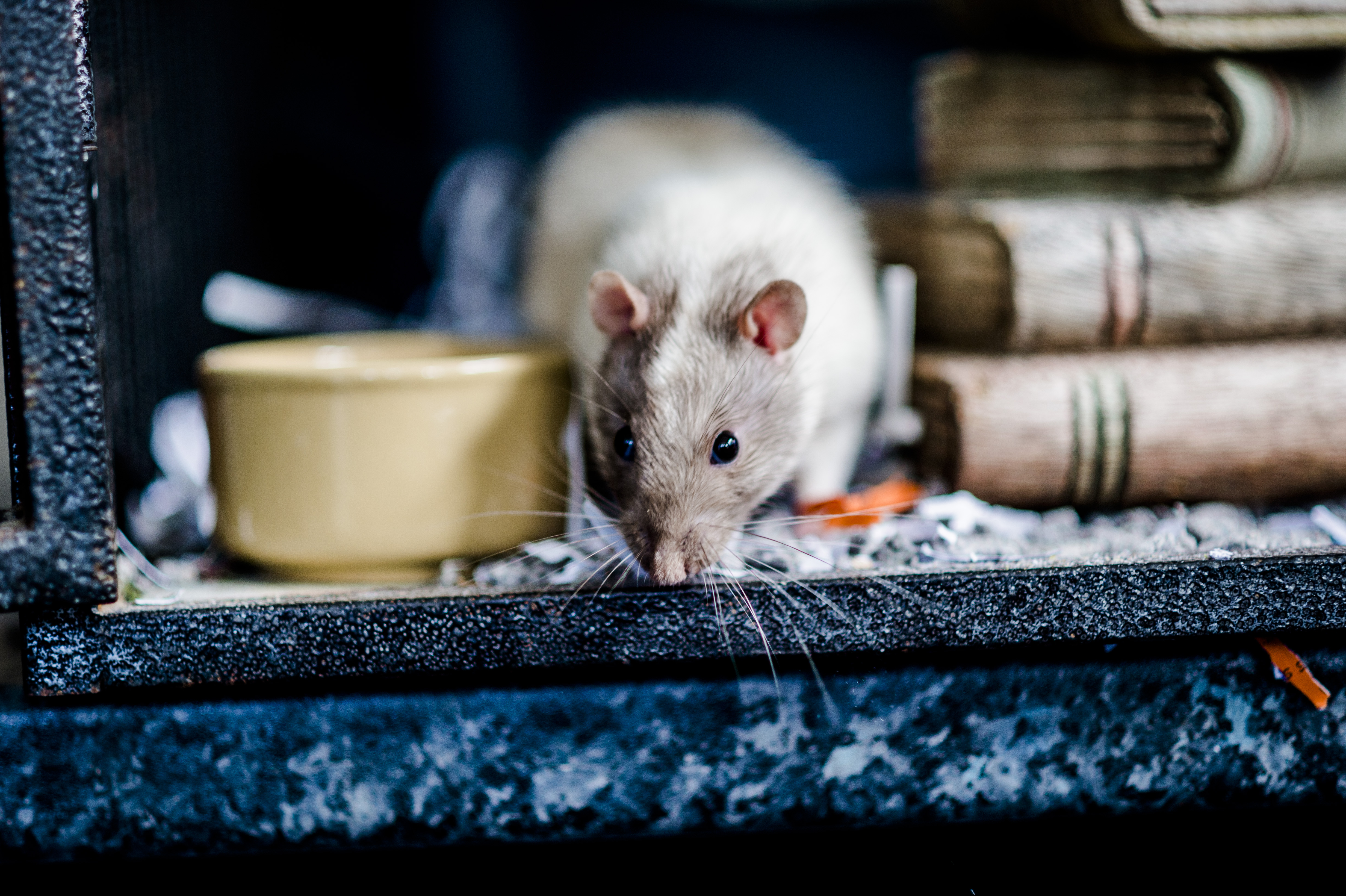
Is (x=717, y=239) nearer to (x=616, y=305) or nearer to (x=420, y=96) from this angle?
(x=616, y=305)

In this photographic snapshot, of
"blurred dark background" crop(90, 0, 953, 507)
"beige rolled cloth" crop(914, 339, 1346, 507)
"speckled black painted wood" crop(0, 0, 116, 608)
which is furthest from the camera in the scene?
"blurred dark background" crop(90, 0, 953, 507)

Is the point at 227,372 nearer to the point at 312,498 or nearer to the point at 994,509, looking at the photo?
the point at 312,498

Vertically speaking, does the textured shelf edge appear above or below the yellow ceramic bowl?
below

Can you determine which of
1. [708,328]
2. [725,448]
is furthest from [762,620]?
[708,328]

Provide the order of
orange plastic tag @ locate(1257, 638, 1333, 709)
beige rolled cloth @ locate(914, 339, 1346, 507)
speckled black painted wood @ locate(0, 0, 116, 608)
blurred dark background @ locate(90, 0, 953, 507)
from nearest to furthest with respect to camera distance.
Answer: speckled black painted wood @ locate(0, 0, 116, 608), orange plastic tag @ locate(1257, 638, 1333, 709), beige rolled cloth @ locate(914, 339, 1346, 507), blurred dark background @ locate(90, 0, 953, 507)

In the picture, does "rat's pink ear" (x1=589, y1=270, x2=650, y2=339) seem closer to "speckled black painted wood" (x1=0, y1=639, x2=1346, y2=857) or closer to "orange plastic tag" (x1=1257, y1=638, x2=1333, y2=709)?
"speckled black painted wood" (x1=0, y1=639, x2=1346, y2=857)

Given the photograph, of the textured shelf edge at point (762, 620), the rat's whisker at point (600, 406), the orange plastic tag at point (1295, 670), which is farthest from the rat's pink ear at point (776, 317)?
the orange plastic tag at point (1295, 670)

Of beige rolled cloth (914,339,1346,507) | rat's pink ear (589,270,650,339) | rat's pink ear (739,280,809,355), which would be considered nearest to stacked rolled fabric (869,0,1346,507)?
beige rolled cloth (914,339,1346,507)

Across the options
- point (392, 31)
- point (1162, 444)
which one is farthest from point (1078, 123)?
point (392, 31)
